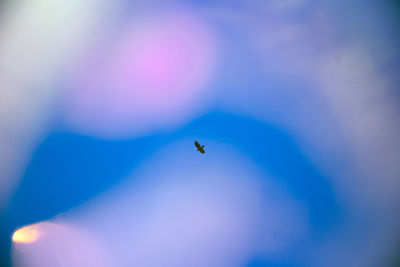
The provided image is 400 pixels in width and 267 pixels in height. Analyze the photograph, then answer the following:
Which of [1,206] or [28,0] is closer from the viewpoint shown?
[28,0]

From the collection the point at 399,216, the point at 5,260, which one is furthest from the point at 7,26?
the point at 399,216

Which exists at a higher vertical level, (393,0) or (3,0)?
Answer: (3,0)

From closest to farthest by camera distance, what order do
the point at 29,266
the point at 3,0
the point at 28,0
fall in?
the point at 3,0, the point at 28,0, the point at 29,266

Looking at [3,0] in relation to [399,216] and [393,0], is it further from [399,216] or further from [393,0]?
[399,216]

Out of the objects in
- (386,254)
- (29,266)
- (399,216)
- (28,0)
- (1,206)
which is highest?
(28,0)

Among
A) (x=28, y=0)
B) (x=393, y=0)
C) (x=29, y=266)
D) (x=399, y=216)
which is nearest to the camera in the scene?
(x=28, y=0)

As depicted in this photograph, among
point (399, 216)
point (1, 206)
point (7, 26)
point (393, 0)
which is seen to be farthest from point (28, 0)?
point (399, 216)
